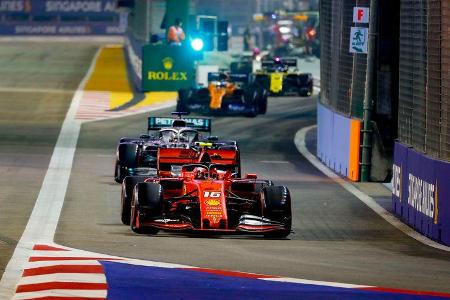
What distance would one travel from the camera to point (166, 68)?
60000 mm

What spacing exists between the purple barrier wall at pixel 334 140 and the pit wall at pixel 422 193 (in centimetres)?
688

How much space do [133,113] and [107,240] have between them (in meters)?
29.5

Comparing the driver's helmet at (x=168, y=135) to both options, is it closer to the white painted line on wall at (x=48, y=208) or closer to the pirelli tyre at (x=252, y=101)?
the white painted line on wall at (x=48, y=208)

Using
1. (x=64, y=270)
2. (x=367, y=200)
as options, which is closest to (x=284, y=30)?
(x=367, y=200)

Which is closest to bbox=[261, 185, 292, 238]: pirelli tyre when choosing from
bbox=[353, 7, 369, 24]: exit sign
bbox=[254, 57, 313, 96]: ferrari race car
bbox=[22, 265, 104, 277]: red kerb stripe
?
bbox=[22, 265, 104, 277]: red kerb stripe

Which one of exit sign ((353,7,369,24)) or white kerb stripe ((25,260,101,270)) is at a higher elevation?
exit sign ((353,7,369,24))

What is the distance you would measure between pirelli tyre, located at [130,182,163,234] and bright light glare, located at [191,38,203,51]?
37.9 metres

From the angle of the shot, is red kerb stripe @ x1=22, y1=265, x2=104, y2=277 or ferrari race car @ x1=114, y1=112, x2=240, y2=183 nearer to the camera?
red kerb stripe @ x1=22, y1=265, x2=104, y2=277

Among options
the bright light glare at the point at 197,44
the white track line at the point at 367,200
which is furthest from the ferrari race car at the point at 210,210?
the bright light glare at the point at 197,44

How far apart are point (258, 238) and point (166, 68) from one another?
38.4 metres

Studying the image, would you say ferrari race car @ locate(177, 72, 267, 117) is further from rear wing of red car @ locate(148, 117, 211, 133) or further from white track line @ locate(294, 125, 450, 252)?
rear wing of red car @ locate(148, 117, 211, 133)

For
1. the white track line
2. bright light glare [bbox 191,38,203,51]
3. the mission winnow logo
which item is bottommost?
the white track line

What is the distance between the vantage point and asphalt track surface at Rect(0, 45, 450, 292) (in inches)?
718

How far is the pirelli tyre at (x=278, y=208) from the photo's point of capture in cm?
2161
